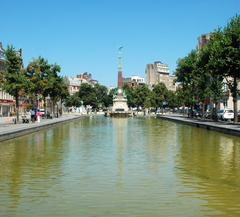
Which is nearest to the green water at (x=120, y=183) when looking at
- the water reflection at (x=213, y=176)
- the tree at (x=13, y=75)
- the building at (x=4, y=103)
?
the water reflection at (x=213, y=176)

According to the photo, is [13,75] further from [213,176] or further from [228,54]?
[213,176]

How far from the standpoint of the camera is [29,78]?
8775 cm

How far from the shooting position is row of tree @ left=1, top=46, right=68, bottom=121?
66.6 m

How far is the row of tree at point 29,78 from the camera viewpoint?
66625 mm

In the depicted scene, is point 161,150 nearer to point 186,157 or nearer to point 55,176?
point 186,157

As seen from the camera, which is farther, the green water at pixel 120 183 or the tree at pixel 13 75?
the tree at pixel 13 75

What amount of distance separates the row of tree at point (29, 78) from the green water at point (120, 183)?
37.2 metres

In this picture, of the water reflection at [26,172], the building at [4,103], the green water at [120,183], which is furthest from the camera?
the building at [4,103]

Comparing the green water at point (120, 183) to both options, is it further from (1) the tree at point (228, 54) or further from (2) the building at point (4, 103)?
(2) the building at point (4, 103)

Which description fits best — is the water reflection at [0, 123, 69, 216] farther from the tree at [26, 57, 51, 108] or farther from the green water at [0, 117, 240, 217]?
the tree at [26, 57, 51, 108]

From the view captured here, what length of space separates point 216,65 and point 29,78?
35.8m

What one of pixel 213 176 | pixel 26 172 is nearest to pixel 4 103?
pixel 26 172

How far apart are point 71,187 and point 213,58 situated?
48795mm

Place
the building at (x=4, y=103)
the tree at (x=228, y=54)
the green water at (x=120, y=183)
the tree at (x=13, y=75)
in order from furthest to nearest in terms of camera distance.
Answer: the building at (x=4, y=103), the tree at (x=13, y=75), the tree at (x=228, y=54), the green water at (x=120, y=183)
